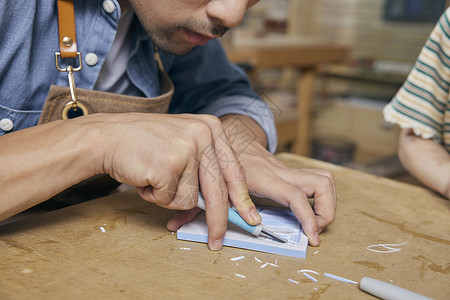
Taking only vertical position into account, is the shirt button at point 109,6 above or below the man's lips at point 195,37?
above

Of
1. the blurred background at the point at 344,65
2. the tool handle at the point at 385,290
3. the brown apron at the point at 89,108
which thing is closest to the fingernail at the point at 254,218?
the tool handle at the point at 385,290

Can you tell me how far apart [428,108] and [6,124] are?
2.84ft

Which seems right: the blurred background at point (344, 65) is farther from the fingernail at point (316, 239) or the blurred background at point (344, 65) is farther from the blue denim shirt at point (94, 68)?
the fingernail at point (316, 239)

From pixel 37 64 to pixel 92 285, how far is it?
45cm

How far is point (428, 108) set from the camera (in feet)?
3.46

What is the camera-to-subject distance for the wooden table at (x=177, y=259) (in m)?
0.53

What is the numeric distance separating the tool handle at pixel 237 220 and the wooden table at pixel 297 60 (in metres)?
1.42

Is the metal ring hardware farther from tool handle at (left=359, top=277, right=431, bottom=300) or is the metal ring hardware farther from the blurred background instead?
the blurred background

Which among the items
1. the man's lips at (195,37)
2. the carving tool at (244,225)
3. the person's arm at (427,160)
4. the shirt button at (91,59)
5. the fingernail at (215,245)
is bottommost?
the person's arm at (427,160)

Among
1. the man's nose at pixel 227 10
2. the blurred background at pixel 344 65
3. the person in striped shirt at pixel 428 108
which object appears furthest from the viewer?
the blurred background at pixel 344 65

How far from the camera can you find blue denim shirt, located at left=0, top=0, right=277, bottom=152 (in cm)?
77

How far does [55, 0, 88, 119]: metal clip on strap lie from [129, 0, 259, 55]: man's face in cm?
12

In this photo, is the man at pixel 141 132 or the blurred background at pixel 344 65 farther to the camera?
the blurred background at pixel 344 65

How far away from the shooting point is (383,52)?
3.67 meters
